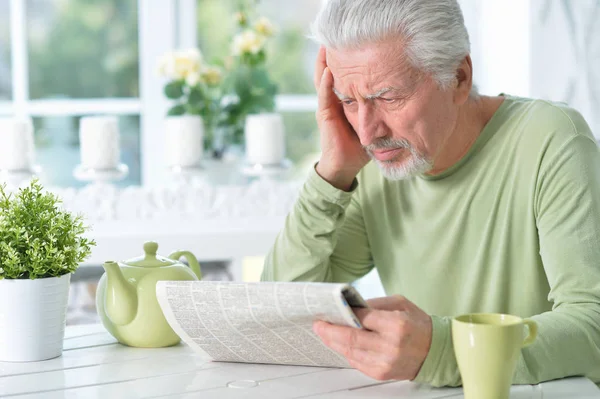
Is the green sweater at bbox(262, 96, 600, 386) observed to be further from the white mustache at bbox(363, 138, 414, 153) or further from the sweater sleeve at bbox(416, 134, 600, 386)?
the white mustache at bbox(363, 138, 414, 153)

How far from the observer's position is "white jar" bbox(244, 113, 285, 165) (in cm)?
285

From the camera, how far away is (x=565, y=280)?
1.39 meters

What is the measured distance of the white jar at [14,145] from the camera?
2.71 m

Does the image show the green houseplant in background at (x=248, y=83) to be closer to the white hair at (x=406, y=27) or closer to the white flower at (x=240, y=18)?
the white flower at (x=240, y=18)

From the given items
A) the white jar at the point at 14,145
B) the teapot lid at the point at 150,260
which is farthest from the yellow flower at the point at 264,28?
the teapot lid at the point at 150,260

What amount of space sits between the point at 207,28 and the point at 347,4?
2128 millimetres

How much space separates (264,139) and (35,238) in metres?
1.53

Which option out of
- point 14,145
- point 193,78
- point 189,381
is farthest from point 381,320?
point 193,78

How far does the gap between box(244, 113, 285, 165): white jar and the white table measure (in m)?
1.46

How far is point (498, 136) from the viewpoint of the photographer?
1.64 meters

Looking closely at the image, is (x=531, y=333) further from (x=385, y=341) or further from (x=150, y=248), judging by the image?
(x=150, y=248)

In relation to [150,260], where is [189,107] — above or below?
above

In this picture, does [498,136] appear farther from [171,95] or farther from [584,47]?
[171,95]

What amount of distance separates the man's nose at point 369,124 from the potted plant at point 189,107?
143 cm
